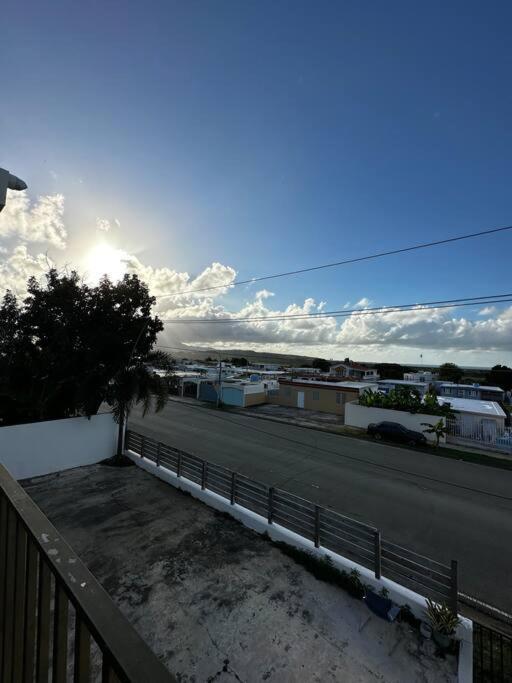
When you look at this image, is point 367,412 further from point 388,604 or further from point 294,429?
point 388,604

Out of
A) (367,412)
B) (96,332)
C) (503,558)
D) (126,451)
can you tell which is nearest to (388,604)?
(503,558)

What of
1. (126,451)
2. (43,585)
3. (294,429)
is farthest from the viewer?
(294,429)

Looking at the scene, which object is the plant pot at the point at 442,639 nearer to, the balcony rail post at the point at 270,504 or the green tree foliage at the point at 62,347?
the balcony rail post at the point at 270,504

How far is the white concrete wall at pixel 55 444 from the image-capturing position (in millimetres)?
11570

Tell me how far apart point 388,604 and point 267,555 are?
8.41 feet

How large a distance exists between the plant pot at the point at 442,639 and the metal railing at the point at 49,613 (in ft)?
20.4

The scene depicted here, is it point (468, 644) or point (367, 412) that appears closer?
point (468, 644)

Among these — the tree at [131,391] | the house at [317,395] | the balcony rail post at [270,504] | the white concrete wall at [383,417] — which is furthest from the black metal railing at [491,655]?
the house at [317,395]

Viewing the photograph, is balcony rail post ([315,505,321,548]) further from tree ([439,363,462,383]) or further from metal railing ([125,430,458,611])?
tree ([439,363,462,383])

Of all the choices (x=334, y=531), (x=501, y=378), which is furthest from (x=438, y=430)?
(x=501, y=378)

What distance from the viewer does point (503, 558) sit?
8.14 meters

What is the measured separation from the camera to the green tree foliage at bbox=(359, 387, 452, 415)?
803 inches

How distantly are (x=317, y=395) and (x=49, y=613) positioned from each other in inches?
1171

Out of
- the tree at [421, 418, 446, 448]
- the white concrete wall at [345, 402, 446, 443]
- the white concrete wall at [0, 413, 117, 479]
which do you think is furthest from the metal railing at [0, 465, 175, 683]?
the white concrete wall at [345, 402, 446, 443]
